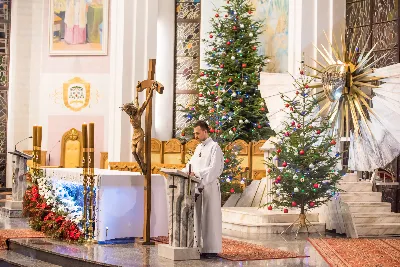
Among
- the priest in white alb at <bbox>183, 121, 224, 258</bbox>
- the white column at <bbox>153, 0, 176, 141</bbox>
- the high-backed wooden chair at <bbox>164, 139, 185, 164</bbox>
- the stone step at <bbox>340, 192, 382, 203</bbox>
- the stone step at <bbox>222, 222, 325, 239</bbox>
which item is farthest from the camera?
the white column at <bbox>153, 0, 176, 141</bbox>

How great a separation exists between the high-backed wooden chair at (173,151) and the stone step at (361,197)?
468cm

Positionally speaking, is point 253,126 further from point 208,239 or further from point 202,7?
point 208,239

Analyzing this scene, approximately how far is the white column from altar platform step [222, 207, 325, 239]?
220 inches

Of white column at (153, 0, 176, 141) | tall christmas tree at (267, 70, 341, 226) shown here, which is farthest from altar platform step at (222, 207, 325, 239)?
white column at (153, 0, 176, 141)

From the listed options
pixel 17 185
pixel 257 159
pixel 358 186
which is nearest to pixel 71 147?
pixel 257 159

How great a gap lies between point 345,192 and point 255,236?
193cm

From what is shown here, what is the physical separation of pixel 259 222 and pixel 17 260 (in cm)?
420

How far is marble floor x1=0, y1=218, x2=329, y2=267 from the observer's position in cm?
831

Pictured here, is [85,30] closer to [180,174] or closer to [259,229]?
[259,229]

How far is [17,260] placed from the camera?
9.36m

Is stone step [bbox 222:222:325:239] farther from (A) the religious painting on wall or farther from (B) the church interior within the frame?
(A) the religious painting on wall

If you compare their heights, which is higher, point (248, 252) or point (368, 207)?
point (368, 207)

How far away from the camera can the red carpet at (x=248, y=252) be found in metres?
8.86

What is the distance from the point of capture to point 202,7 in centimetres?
1838
